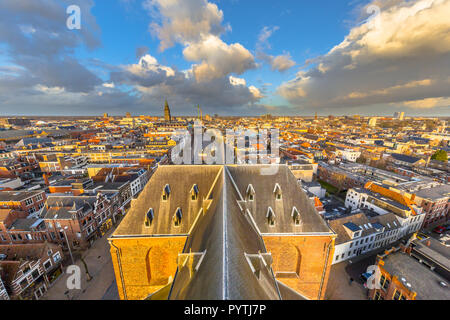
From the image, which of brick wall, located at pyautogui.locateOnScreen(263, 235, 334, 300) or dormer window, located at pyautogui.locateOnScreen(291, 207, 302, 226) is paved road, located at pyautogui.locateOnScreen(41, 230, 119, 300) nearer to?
brick wall, located at pyautogui.locateOnScreen(263, 235, 334, 300)

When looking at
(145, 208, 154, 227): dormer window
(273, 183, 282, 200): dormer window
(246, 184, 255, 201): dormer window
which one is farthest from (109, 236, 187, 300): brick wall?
(273, 183, 282, 200): dormer window

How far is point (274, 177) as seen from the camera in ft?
88.7

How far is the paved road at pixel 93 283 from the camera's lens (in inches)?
1190

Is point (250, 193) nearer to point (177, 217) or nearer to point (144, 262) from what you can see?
point (177, 217)

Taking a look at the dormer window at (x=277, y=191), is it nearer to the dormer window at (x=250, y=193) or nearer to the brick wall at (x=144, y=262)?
the dormer window at (x=250, y=193)

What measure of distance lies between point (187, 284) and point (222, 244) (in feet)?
13.4

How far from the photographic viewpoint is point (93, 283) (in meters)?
32.1

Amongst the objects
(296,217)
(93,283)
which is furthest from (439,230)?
(93,283)

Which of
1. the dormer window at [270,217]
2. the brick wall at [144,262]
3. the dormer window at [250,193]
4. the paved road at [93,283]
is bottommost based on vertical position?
the paved road at [93,283]

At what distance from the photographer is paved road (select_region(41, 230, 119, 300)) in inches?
1190

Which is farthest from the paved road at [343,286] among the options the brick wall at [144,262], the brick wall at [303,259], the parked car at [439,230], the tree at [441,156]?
the tree at [441,156]

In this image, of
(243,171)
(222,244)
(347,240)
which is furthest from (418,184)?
(222,244)
